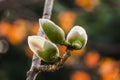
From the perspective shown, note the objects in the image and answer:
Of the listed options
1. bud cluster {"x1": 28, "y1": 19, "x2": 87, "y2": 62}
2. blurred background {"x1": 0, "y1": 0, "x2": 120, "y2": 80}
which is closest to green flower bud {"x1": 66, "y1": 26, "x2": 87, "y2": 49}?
bud cluster {"x1": 28, "y1": 19, "x2": 87, "y2": 62}

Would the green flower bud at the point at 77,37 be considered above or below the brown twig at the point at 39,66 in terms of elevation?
above

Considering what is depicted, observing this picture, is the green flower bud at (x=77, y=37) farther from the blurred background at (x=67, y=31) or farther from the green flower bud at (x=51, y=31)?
the blurred background at (x=67, y=31)

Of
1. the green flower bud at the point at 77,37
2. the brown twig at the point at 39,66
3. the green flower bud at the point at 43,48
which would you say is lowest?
the brown twig at the point at 39,66

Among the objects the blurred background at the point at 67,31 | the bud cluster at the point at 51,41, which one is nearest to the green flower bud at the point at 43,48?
the bud cluster at the point at 51,41

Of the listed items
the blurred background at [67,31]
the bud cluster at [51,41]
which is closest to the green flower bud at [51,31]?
the bud cluster at [51,41]

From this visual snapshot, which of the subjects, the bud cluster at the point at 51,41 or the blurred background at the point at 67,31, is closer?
the bud cluster at the point at 51,41

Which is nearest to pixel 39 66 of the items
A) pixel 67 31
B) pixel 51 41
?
pixel 51 41
